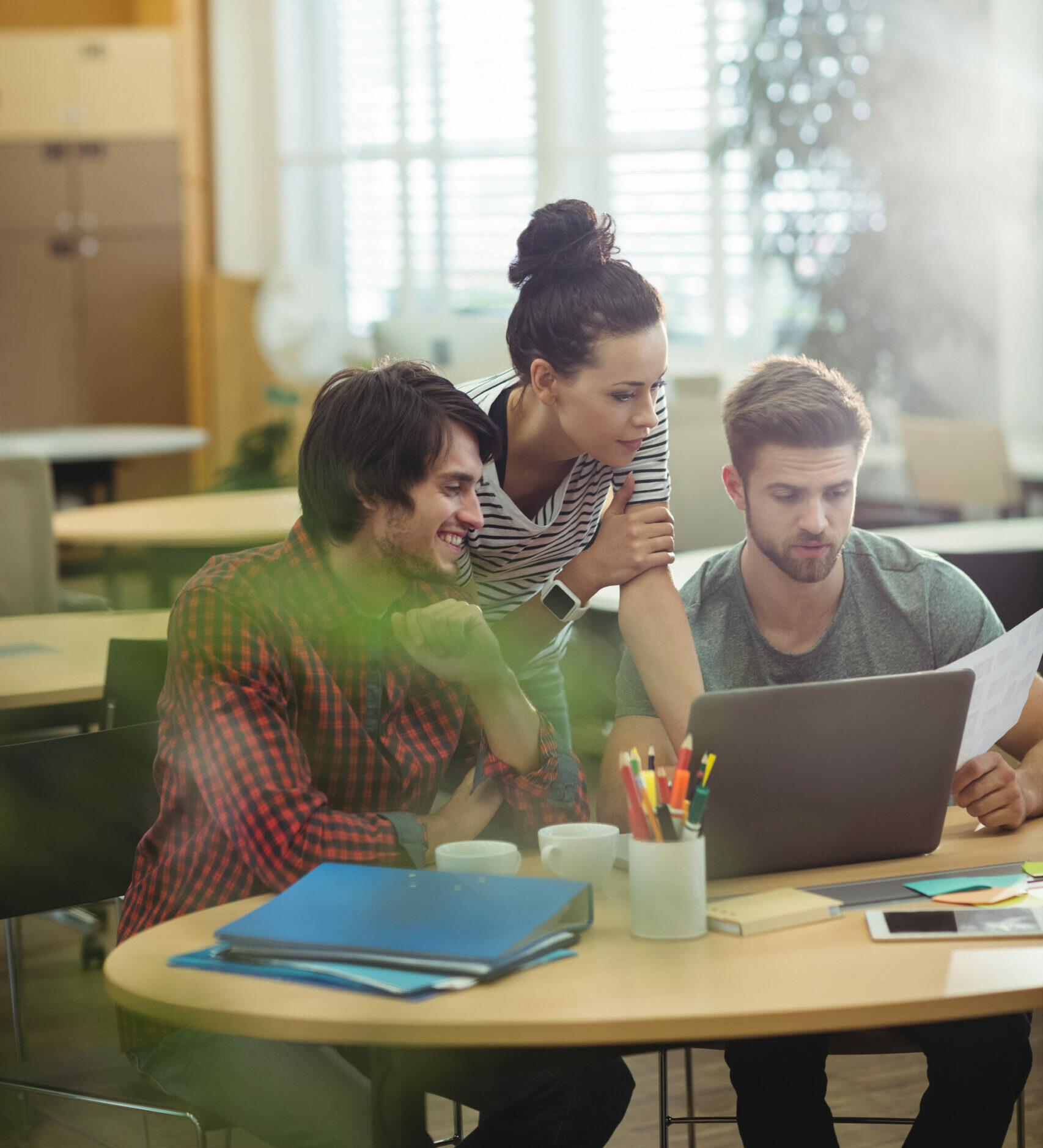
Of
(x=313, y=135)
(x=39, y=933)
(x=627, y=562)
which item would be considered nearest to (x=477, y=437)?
(x=627, y=562)

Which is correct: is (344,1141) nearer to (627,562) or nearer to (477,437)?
(477,437)

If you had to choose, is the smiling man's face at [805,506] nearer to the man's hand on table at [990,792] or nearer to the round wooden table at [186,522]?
the man's hand on table at [990,792]

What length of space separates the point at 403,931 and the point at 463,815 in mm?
345

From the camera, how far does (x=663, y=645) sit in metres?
1.75

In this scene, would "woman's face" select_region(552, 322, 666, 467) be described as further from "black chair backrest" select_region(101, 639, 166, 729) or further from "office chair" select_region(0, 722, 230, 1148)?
"black chair backrest" select_region(101, 639, 166, 729)

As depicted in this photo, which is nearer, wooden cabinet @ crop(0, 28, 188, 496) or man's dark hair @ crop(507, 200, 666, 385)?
man's dark hair @ crop(507, 200, 666, 385)

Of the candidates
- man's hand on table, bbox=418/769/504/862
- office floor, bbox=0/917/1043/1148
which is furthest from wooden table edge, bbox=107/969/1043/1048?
office floor, bbox=0/917/1043/1148

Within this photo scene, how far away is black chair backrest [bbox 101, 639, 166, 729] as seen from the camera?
6.95 feet

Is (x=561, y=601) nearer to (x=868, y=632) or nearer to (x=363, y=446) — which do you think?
(x=868, y=632)

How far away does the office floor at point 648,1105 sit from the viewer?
219cm

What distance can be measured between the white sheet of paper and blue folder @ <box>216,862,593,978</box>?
49 cm

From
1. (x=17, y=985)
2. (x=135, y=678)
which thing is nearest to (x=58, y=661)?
(x=135, y=678)

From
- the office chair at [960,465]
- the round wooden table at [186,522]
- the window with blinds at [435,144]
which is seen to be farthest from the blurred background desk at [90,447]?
the office chair at [960,465]

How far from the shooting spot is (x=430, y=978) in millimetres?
1037
